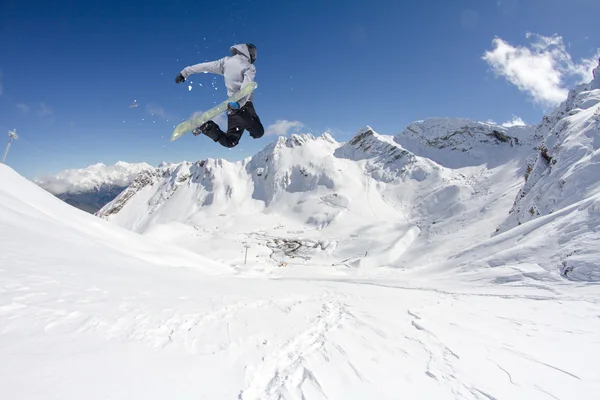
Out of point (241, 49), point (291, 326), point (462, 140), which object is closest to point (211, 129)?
point (241, 49)

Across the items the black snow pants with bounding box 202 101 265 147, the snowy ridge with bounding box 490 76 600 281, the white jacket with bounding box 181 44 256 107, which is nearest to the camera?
the white jacket with bounding box 181 44 256 107

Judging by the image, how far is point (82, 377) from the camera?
2.99m

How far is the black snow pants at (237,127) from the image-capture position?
9.78m

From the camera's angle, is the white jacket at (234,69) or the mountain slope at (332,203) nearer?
the white jacket at (234,69)

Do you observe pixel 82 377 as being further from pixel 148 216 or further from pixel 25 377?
pixel 148 216

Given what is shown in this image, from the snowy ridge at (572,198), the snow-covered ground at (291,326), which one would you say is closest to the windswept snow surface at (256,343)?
the snow-covered ground at (291,326)

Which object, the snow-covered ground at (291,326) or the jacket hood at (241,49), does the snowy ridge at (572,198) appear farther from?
the jacket hood at (241,49)

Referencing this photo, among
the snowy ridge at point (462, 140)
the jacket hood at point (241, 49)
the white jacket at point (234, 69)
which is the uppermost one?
the snowy ridge at point (462, 140)

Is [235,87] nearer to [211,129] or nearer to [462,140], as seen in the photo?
[211,129]

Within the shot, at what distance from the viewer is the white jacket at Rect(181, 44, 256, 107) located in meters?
9.25

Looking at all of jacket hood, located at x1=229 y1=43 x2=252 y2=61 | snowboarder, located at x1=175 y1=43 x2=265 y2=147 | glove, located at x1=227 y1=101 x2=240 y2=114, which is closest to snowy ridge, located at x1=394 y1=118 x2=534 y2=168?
snowboarder, located at x1=175 y1=43 x2=265 y2=147

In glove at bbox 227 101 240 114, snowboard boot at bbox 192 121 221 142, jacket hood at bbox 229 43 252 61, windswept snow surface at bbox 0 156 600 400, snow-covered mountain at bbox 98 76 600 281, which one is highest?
snow-covered mountain at bbox 98 76 600 281

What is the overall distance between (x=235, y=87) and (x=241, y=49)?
117 centimetres

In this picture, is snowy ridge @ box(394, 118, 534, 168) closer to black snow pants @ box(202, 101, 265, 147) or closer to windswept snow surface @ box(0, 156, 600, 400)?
black snow pants @ box(202, 101, 265, 147)
